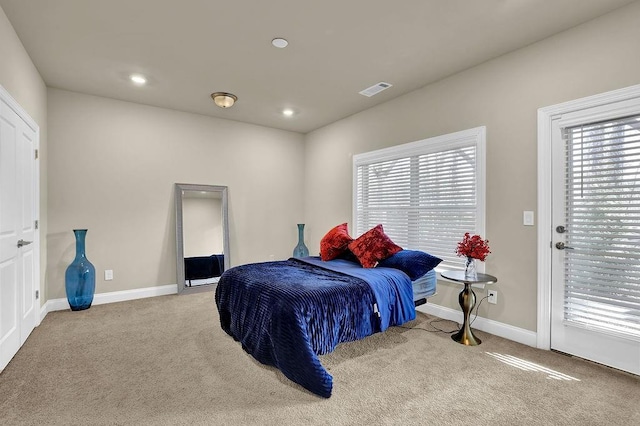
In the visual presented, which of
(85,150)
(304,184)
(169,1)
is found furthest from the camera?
(304,184)

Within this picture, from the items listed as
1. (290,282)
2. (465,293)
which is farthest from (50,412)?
(465,293)

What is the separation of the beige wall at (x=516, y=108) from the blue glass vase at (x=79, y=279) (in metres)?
4.08

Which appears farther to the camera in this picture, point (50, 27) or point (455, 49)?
point (455, 49)

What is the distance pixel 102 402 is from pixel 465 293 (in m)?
2.84

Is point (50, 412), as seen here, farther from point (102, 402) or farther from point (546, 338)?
point (546, 338)

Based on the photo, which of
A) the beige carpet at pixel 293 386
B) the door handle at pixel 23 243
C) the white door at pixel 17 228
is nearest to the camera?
the beige carpet at pixel 293 386

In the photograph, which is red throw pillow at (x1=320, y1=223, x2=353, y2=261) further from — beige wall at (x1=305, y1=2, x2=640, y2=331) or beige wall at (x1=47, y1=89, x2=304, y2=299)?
beige wall at (x1=47, y1=89, x2=304, y2=299)

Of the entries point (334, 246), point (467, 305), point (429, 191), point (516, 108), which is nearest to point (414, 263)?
point (467, 305)

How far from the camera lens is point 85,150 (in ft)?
13.3

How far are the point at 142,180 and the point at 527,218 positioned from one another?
4.61m

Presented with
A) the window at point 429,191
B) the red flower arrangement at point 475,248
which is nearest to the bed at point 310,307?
the red flower arrangement at point 475,248

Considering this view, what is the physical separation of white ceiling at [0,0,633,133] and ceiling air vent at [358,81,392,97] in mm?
81

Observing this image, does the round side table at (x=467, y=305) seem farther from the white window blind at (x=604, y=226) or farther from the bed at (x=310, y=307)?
the white window blind at (x=604, y=226)

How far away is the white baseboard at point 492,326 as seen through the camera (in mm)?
2826
